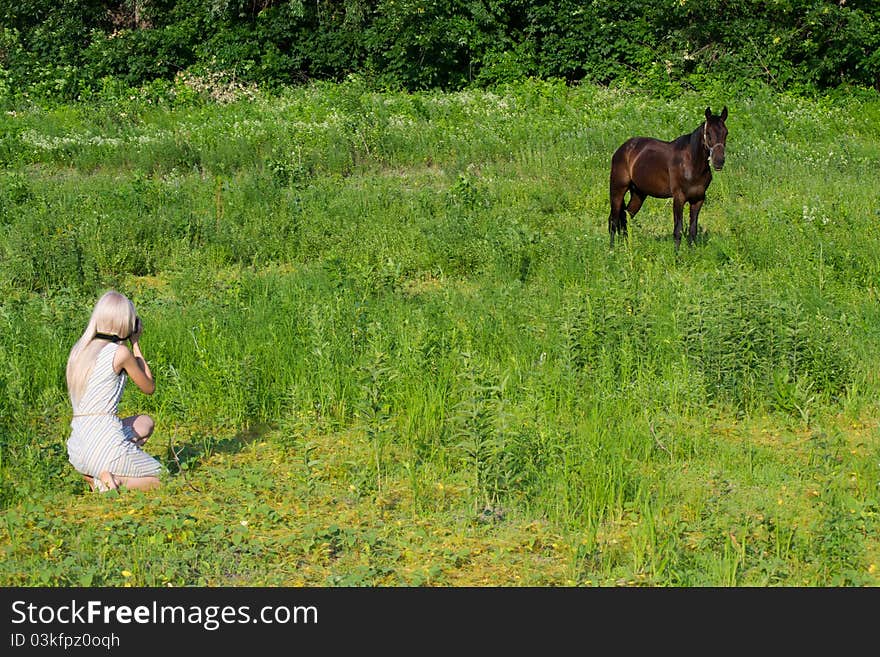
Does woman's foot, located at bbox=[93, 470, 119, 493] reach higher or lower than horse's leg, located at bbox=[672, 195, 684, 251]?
lower

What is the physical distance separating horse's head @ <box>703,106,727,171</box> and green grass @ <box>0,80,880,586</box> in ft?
3.31

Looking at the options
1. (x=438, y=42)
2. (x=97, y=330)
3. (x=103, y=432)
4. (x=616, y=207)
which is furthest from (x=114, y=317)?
(x=438, y=42)

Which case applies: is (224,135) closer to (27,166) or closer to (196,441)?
(27,166)

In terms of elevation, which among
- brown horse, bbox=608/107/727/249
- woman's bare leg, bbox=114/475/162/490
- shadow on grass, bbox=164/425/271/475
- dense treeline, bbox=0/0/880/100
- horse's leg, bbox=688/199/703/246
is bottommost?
shadow on grass, bbox=164/425/271/475

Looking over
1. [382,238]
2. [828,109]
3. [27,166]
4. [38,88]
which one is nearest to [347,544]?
[382,238]

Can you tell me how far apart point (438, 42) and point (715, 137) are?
51.0ft

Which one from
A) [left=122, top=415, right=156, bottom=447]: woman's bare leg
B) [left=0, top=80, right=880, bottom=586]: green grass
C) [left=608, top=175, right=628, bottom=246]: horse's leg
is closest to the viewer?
[left=0, top=80, right=880, bottom=586]: green grass

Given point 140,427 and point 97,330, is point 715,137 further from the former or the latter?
point 97,330

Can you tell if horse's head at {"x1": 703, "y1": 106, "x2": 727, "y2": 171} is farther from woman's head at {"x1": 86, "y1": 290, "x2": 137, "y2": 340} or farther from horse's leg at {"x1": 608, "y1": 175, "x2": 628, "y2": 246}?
woman's head at {"x1": 86, "y1": 290, "x2": 137, "y2": 340}

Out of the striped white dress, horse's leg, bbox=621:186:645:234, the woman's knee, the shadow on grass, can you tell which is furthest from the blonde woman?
horse's leg, bbox=621:186:645:234

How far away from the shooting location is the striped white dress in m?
6.52

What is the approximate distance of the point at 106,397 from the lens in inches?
260

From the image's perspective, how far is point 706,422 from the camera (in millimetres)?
7527

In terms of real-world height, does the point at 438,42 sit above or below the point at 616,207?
above
